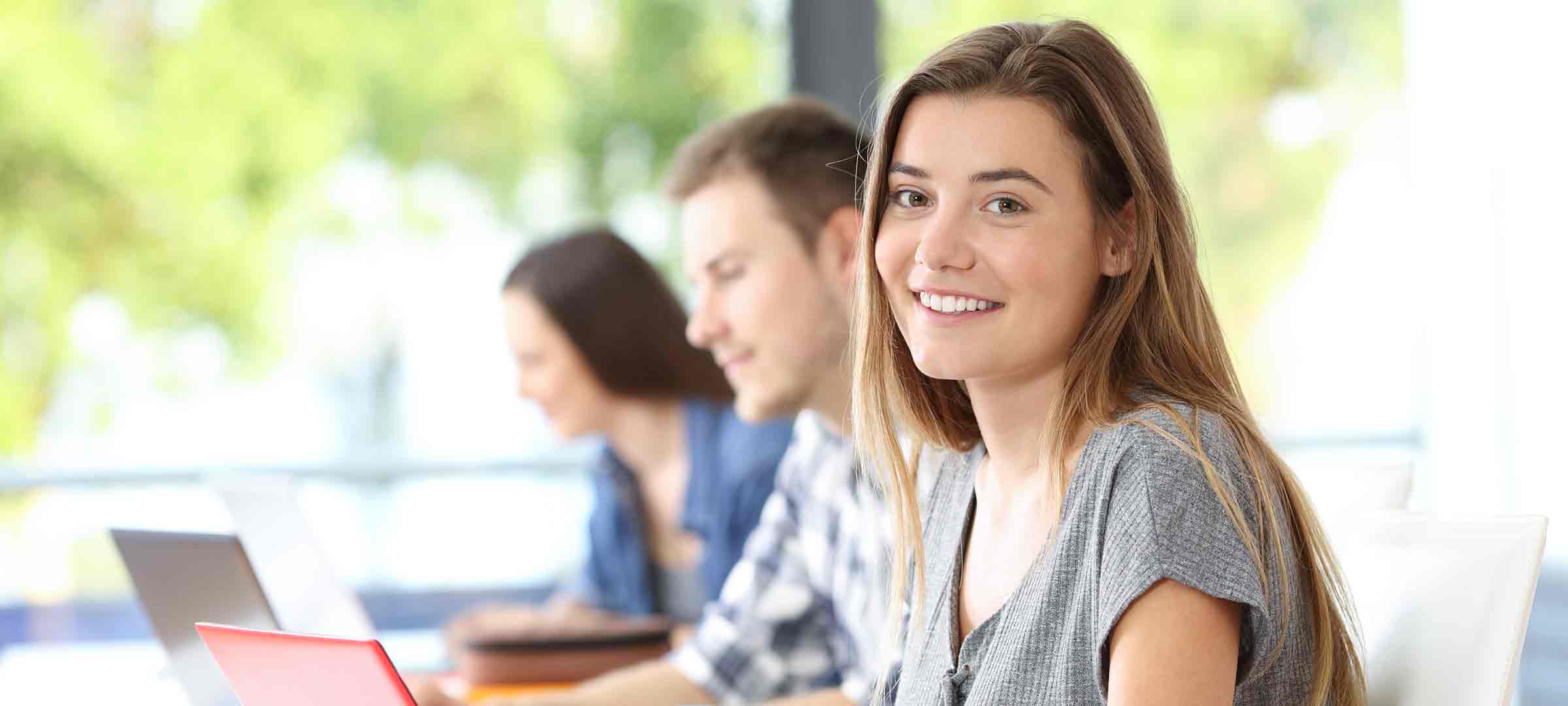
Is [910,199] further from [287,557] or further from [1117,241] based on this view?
[287,557]

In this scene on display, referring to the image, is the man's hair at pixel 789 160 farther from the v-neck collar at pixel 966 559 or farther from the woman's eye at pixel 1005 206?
the woman's eye at pixel 1005 206

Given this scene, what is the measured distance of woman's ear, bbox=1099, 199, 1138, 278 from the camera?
102 cm

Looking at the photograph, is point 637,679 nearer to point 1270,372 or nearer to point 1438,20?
point 1270,372

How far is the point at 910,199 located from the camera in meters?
1.08

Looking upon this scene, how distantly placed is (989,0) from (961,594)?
2.57 m

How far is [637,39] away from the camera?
3648mm

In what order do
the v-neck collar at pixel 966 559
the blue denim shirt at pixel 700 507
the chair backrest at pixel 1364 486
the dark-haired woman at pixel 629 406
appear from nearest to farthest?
the v-neck collar at pixel 966 559 → the chair backrest at pixel 1364 486 → the blue denim shirt at pixel 700 507 → the dark-haired woman at pixel 629 406

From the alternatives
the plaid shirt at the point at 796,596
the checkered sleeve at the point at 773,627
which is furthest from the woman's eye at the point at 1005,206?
the checkered sleeve at the point at 773,627

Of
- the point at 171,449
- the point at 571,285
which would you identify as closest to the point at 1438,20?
the point at 571,285

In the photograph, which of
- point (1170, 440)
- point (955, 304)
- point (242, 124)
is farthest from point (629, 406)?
point (242, 124)

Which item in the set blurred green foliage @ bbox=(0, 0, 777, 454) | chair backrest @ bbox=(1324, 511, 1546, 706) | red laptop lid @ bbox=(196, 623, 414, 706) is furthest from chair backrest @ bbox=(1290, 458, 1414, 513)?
blurred green foliage @ bbox=(0, 0, 777, 454)

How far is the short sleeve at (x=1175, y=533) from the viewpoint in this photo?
0.85 m

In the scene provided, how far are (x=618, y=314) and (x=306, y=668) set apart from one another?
161 centimetres

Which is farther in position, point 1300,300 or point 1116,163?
point 1300,300
